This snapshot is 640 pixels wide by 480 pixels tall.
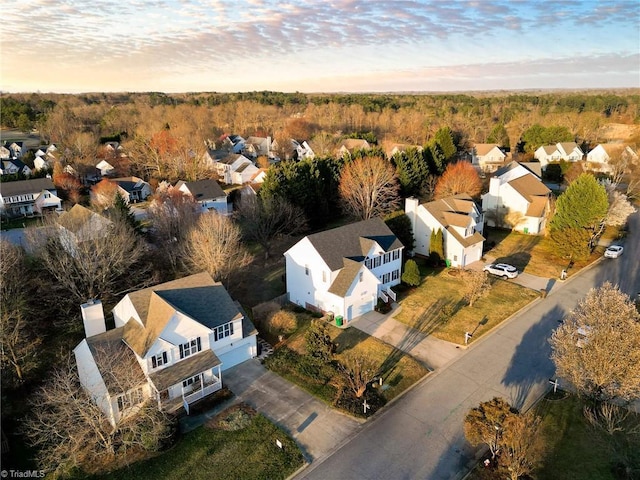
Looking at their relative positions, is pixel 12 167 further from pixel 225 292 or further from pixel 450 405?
pixel 450 405

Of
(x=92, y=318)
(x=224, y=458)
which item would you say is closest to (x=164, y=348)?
(x=92, y=318)

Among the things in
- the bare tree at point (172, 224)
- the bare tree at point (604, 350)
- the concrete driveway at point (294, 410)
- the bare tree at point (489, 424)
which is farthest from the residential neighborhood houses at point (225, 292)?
the bare tree at point (604, 350)

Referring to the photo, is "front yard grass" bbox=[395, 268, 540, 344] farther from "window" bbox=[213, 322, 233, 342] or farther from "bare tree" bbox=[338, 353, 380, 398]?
"window" bbox=[213, 322, 233, 342]

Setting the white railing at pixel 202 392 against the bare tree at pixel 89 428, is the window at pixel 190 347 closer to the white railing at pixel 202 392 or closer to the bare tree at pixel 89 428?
the white railing at pixel 202 392

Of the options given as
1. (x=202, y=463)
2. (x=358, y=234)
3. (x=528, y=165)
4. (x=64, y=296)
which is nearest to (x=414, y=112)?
(x=528, y=165)

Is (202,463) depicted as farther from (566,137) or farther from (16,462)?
(566,137)

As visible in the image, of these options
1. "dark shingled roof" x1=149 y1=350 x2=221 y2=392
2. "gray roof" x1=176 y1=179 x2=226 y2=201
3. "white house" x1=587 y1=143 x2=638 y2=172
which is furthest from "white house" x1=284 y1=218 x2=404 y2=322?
"white house" x1=587 y1=143 x2=638 y2=172
